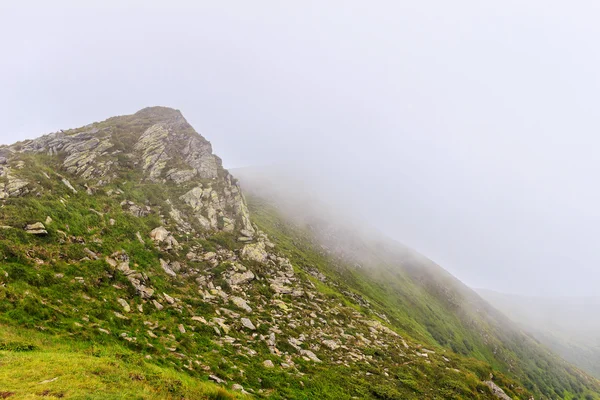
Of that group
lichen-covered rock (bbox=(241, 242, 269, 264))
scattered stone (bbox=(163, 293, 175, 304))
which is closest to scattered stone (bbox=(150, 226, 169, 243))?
scattered stone (bbox=(163, 293, 175, 304))

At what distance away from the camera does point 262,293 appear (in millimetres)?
37406

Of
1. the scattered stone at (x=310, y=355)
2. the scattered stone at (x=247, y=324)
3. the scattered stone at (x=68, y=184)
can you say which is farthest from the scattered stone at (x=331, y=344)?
the scattered stone at (x=68, y=184)

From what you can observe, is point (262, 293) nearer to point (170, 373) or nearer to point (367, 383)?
point (367, 383)

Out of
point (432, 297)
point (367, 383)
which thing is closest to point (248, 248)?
point (367, 383)

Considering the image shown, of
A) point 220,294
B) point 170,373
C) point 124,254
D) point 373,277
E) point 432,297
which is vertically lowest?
point 432,297

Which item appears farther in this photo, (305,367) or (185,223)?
(185,223)

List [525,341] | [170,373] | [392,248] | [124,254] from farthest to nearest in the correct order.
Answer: [392,248] < [525,341] < [124,254] < [170,373]

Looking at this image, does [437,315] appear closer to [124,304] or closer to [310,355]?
[310,355]

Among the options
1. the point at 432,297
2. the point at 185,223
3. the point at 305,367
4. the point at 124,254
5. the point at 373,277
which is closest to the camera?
the point at 305,367

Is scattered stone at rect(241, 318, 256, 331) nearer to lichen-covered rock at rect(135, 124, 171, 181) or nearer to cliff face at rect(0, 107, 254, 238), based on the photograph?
cliff face at rect(0, 107, 254, 238)

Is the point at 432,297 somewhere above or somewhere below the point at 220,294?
below

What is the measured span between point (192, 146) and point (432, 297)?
119 meters

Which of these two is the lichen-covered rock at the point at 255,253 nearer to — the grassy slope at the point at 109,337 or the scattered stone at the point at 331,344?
the grassy slope at the point at 109,337

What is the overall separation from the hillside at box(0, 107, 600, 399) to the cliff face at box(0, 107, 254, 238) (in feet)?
0.95
